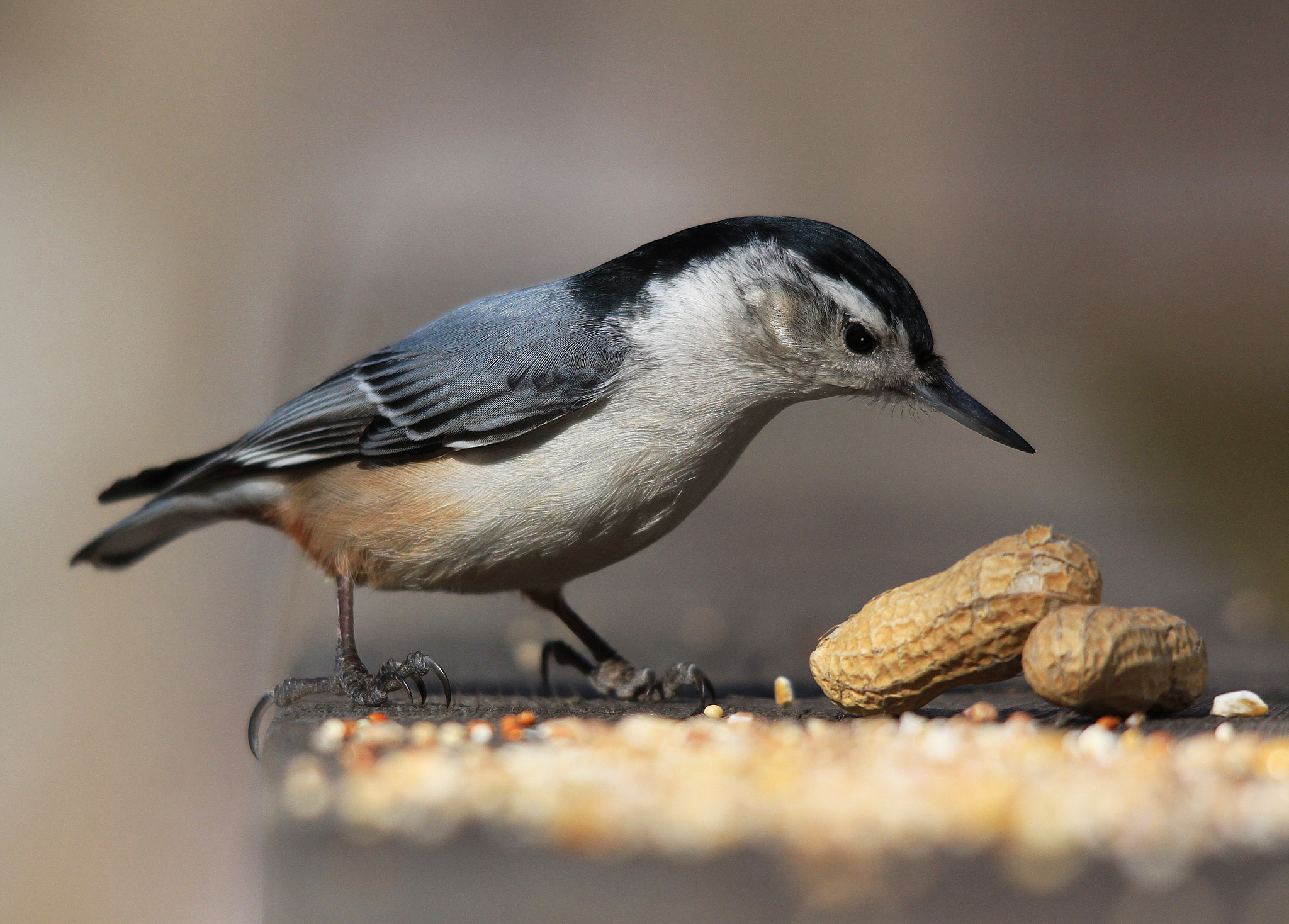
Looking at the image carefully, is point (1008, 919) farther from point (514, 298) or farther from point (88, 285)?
point (88, 285)

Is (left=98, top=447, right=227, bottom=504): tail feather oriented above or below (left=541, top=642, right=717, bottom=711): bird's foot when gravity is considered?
above

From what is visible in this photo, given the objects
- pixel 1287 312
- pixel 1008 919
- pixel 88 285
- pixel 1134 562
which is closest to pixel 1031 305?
pixel 1287 312

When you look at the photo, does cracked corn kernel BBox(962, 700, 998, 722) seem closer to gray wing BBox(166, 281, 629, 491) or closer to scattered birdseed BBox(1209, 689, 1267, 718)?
scattered birdseed BBox(1209, 689, 1267, 718)

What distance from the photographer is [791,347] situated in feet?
5.23

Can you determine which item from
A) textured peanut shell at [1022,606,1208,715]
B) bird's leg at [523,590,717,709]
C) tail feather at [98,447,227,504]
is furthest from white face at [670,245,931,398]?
tail feather at [98,447,227,504]

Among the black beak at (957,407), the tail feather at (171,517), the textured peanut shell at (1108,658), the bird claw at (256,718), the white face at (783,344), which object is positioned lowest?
the bird claw at (256,718)

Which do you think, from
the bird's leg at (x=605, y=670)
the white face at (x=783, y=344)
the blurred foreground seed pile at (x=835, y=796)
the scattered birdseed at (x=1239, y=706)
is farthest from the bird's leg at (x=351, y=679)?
the scattered birdseed at (x=1239, y=706)

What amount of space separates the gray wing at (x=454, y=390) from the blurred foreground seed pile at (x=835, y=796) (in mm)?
515

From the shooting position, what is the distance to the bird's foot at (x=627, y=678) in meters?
1.85

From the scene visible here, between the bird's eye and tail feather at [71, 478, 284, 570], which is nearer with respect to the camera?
the bird's eye

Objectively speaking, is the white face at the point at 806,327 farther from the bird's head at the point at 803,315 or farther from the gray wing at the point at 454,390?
the gray wing at the point at 454,390

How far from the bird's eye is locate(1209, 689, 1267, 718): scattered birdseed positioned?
0.64 m

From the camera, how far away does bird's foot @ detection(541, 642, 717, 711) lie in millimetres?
1851

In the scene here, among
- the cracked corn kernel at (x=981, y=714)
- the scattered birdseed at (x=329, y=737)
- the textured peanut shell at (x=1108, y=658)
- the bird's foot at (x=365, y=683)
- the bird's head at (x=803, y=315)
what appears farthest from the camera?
the bird's foot at (x=365, y=683)
